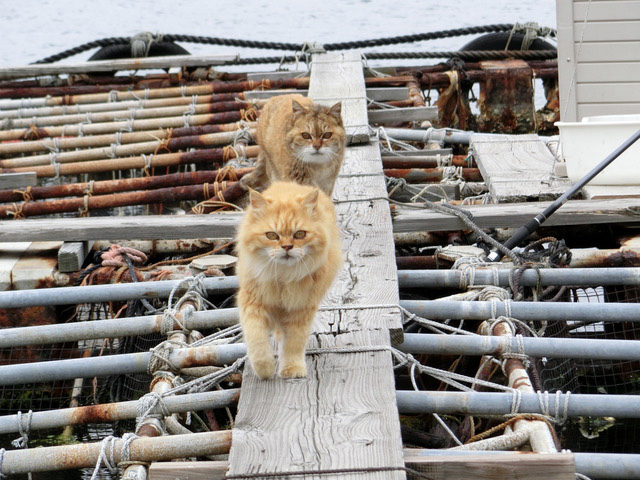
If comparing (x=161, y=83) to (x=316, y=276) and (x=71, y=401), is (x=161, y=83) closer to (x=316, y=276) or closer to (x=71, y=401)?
(x=71, y=401)

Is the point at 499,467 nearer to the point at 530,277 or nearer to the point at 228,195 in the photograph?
the point at 530,277

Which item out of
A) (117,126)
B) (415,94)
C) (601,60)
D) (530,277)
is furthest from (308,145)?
(415,94)

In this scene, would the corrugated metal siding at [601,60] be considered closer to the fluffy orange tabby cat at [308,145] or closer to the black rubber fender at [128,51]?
the fluffy orange tabby cat at [308,145]

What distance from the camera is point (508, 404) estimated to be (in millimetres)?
3730

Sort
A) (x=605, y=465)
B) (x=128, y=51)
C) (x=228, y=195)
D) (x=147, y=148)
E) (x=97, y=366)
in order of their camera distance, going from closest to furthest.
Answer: (x=605, y=465) → (x=97, y=366) → (x=228, y=195) → (x=147, y=148) → (x=128, y=51)

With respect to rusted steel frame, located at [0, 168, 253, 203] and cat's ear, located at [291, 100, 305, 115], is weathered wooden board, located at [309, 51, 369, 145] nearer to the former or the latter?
rusted steel frame, located at [0, 168, 253, 203]

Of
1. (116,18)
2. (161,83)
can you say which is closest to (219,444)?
(161,83)

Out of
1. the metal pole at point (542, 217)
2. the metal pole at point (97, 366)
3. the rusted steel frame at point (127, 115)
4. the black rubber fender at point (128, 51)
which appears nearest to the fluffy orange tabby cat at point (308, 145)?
the metal pole at point (542, 217)

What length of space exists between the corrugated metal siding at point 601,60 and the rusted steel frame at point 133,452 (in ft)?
16.8

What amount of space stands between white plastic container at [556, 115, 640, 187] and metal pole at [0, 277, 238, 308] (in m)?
2.76

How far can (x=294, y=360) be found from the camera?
376 cm

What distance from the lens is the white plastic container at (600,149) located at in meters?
6.31

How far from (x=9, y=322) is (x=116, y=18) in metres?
19.9

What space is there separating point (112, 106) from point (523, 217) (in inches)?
210
